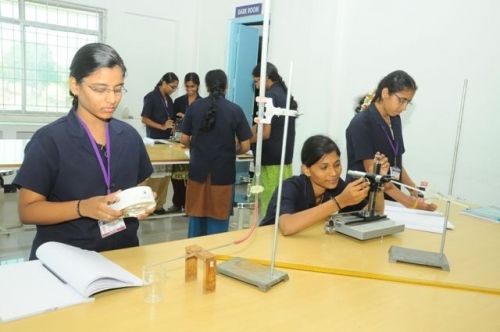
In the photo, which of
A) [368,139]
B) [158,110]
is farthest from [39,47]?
[368,139]

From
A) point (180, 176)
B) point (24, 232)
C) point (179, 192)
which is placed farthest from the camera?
point (179, 192)

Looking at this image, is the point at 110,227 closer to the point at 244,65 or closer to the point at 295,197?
the point at 295,197

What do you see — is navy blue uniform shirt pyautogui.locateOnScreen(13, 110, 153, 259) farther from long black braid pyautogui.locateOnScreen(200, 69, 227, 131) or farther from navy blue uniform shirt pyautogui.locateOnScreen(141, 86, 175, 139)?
navy blue uniform shirt pyautogui.locateOnScreen(141, 86, 175, 139)

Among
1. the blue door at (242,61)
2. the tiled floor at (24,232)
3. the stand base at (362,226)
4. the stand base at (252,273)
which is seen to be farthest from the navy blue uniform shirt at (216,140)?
the blue door at (242,61)

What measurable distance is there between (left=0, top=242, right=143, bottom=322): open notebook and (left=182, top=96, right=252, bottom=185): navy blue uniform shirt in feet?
6.09

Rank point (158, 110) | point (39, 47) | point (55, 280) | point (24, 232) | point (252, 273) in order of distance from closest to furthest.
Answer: point (55, 280) → point (252, 273) → point (24, 232) → point (158, 110) → point (39, 47)

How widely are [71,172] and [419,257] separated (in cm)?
129

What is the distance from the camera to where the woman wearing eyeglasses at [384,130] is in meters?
2.31

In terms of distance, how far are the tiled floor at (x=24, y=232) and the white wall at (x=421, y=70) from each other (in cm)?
179

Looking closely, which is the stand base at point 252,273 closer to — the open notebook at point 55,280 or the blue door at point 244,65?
the open notebook at point 55,280

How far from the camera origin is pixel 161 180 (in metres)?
4.50

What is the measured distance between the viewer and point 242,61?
241 inches

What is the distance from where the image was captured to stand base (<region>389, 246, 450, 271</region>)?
5.36 ft

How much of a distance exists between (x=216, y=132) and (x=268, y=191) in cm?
71
